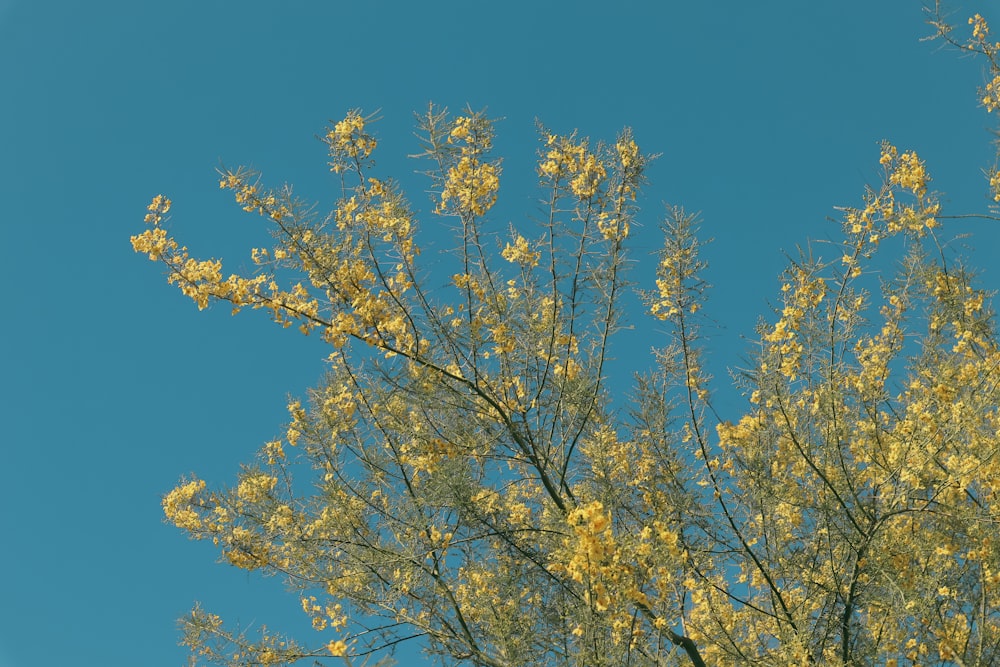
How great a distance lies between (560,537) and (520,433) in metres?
0.61

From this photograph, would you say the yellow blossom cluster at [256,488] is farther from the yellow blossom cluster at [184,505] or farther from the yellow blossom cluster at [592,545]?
the yellow blossom cluster at [592,545]

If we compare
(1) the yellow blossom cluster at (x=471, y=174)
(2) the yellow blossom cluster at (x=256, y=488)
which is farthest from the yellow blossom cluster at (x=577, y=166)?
(2) the yellow blossom cluster at (x=256, y=488)

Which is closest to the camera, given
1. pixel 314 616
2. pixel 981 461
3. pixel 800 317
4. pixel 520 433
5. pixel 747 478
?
pixel 981 461

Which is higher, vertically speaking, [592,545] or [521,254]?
[521,254]

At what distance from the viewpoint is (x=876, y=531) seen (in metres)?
5.34

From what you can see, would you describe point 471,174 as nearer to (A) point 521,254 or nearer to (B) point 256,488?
(A) point 521,254

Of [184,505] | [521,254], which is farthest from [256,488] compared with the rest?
[521,254]

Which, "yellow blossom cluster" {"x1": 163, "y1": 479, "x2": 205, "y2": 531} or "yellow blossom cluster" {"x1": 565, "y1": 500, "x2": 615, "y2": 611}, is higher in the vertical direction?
"yellow blossom cluster" {"x1": 163, "y1": 479, "x2": 205, "y2": 531}

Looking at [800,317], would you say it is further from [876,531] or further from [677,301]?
[876,531]

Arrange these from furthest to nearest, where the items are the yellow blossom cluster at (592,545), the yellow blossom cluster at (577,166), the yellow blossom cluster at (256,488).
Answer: the yellow blossom cluster at (256,488) < the yellow blossom cluster at (577,166) < the yellow blossom cluster at (592,545)

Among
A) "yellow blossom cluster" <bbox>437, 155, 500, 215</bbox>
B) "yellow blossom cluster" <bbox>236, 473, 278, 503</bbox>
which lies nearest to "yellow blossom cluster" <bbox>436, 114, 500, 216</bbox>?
"yellow blossom cluster" <bbox>437, 155, 500, 215</bbox>

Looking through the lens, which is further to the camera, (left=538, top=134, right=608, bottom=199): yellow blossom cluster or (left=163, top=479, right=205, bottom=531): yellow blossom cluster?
(left=163, top=479, right=205, bottom=531): yellow blossom cluster

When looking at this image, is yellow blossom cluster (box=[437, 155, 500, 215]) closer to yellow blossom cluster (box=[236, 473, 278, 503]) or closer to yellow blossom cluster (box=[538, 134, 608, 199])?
yellow blossom cluster (box=[538, 134, 608, 199])

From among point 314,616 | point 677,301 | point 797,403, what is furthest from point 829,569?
point 314,616
